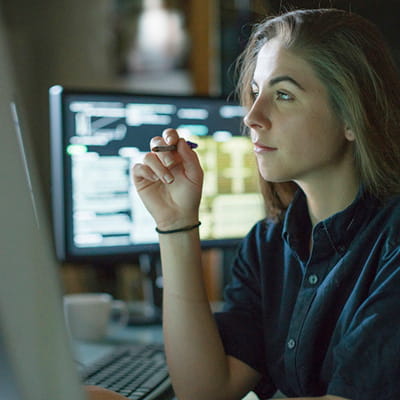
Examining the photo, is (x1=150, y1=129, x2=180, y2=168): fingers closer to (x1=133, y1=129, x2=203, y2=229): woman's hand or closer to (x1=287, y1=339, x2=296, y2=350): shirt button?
(x1=133, y1=129, x2=203, y2=229): woman's hand

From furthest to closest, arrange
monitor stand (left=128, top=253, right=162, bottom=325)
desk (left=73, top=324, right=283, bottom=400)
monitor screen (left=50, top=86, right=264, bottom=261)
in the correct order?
monitor stand (left=128, top=253, right=162, bottom=325), monitor screen (left=50, top=86, right=264, bottom=261), desk (left=73, top=324, right=283, bottom=400)

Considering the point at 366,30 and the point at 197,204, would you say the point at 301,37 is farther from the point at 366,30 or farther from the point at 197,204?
the point at 197,204

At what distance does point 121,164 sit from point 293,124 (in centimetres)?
61

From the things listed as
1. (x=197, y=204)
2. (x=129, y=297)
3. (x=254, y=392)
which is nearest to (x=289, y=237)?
(x=197, y=204)

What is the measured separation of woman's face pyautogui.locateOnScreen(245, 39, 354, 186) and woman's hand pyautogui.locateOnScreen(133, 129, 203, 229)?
0.13 meters

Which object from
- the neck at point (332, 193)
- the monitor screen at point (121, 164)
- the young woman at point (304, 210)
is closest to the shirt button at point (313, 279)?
the young woman at point (304, 210)

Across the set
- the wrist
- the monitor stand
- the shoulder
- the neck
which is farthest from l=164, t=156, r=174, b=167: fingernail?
the monitor stand

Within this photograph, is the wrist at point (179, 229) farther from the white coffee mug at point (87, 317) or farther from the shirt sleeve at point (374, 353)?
the white coffee mug at point (87, 317)

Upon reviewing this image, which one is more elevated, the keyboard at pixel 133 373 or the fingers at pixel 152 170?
the fingers at pixel 152 170

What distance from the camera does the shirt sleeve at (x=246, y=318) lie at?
1002 mm

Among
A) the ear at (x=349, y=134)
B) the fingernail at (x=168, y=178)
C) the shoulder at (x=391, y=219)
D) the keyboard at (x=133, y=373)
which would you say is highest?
the ear at (x=349, y=134)

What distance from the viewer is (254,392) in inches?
40.4

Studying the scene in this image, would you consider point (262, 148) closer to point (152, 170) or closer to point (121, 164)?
point (152, 170)

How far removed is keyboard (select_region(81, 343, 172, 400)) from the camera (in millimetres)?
947
